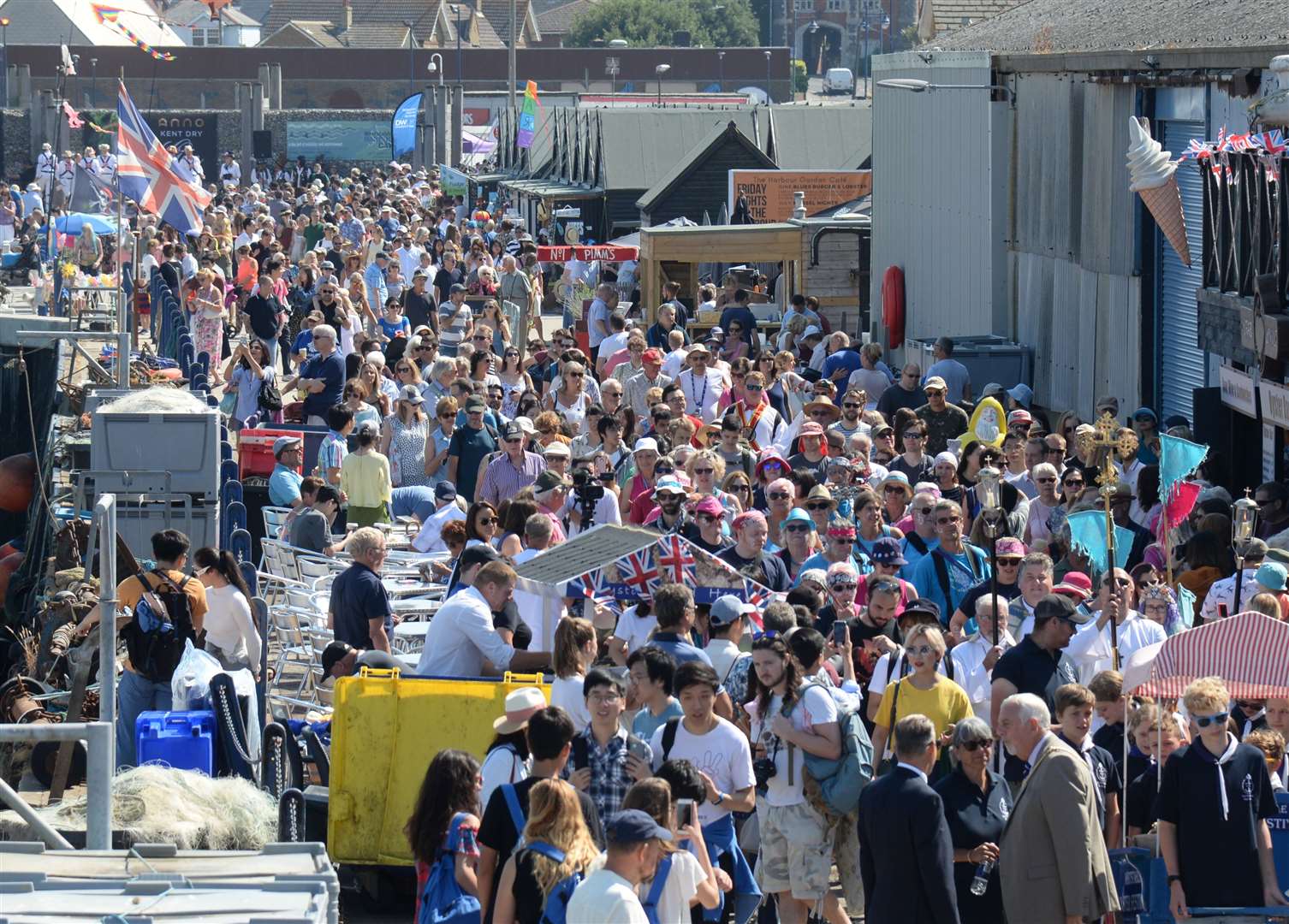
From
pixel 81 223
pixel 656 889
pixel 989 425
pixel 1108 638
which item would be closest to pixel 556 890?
pixel 656 889

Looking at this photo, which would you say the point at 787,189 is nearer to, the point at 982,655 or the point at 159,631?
the point at 159,631

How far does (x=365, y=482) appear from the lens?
47.4ft

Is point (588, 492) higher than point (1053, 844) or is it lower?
higher

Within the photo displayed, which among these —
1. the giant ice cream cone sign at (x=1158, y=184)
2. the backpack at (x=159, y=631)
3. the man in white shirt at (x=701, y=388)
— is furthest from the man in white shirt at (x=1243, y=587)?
the man in white shirt at (x=701, y=388)

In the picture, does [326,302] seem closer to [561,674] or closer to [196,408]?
[196,408]

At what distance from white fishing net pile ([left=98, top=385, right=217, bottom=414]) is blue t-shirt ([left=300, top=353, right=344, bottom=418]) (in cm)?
386

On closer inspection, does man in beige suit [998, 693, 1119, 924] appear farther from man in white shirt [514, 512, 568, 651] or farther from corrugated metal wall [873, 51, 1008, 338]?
corrugated metal wall [873, 51, 1008, 338]

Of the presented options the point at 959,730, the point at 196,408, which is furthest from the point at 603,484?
the point at 959,730

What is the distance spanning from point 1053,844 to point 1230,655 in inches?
59.2

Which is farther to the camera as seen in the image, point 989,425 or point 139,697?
point 989,425

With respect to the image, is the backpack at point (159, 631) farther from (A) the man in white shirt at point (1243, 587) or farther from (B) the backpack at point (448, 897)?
(A) the man in white shirt at point (1243, 587)

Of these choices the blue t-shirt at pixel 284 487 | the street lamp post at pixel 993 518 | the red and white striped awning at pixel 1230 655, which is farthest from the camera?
the blue t-shirt at pixel 284 487

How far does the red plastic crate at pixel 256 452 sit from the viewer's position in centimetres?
1622

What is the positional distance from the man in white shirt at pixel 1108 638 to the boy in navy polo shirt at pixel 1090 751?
1.23 metres
